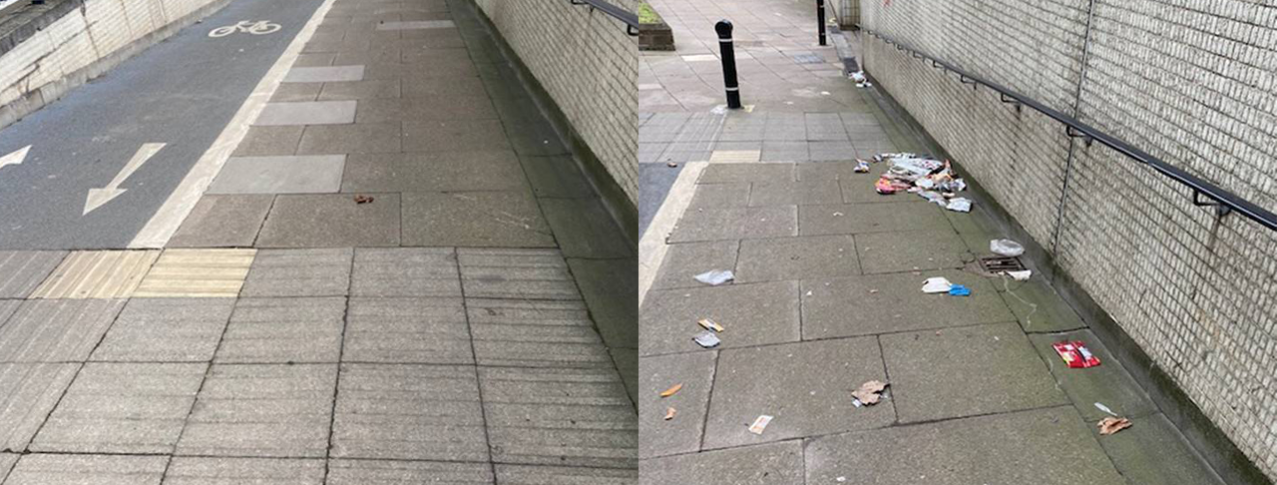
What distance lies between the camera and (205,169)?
6848 millimetres

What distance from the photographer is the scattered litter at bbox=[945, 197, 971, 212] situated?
7.21 meters

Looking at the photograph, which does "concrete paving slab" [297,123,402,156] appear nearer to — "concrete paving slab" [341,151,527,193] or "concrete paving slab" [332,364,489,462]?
"concrete paving slab" [341,151,527,193]

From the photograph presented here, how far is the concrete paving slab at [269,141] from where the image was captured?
7.27 meters

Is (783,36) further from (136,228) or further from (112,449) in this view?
(112,449)

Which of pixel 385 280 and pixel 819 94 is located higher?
pixel 385 280

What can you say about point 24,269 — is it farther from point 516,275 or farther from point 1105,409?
point 1105,409

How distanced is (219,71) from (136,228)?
489 cm

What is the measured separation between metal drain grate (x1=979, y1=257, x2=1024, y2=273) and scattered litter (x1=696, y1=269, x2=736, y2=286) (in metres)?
1.63

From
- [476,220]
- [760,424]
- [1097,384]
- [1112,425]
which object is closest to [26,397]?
[476,220]

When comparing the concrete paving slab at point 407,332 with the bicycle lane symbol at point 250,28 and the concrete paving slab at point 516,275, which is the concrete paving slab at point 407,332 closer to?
the concrete paving slab at point 516,275

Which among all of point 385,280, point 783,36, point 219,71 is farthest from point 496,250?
point 783,36

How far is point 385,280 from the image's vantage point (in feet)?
16.9

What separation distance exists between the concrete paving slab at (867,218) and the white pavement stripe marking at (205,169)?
4.24m

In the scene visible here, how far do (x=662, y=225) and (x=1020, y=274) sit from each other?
103 inches
